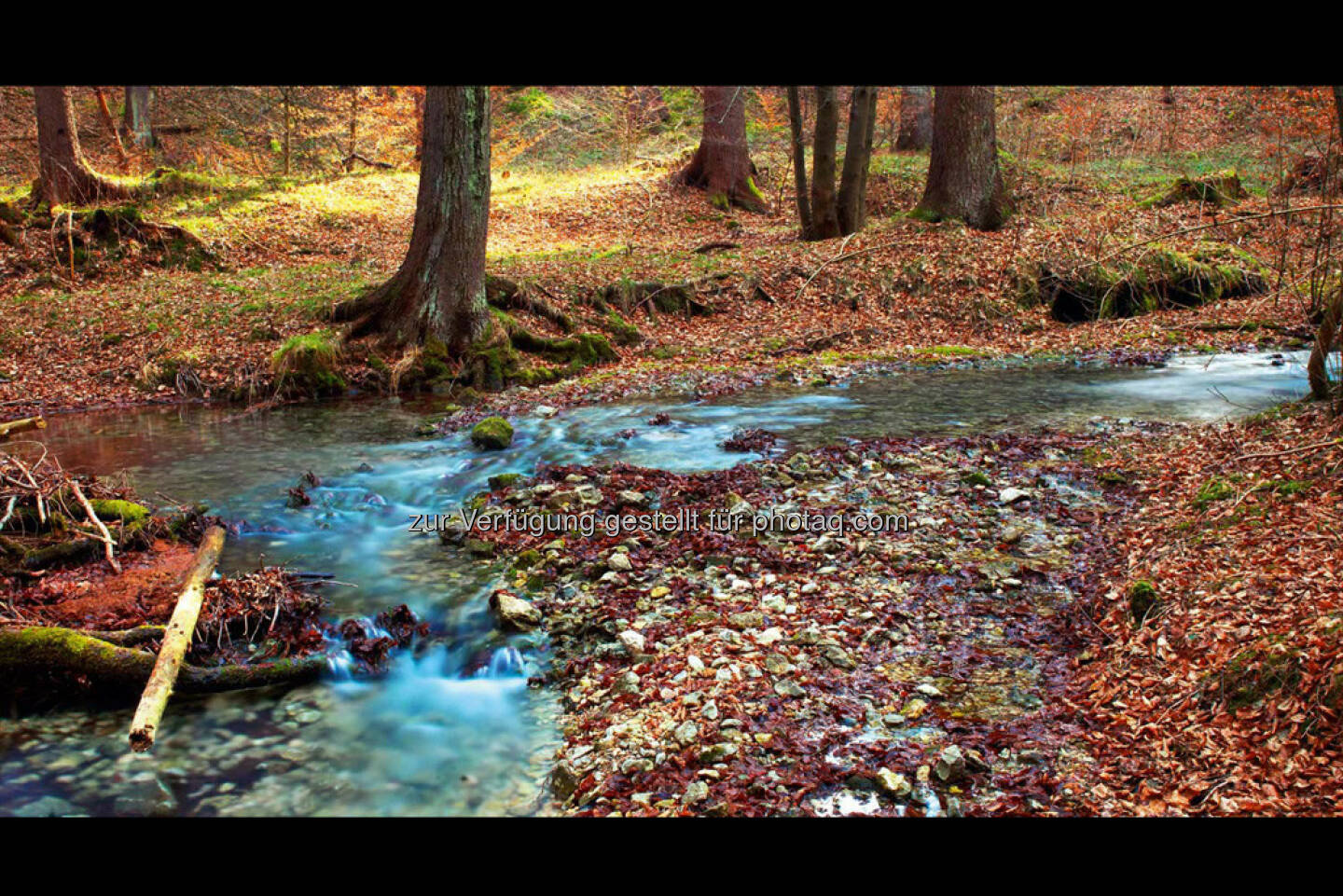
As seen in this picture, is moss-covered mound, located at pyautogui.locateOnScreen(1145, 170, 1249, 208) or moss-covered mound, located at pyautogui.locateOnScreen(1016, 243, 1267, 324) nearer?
moss-covered mound, located at pyautogui.locateOnScreen(1016, 243, 1267, 324)

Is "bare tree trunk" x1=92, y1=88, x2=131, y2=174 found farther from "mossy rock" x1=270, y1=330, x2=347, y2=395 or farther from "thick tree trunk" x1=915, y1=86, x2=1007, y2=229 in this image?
"thick tree trunk" x1=915, y1=86, x2=1007, y2=229

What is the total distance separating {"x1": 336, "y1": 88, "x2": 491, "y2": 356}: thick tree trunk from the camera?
14.6 m

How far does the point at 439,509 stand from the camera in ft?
31.6

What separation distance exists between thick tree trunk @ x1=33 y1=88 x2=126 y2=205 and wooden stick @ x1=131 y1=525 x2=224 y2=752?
679 inches

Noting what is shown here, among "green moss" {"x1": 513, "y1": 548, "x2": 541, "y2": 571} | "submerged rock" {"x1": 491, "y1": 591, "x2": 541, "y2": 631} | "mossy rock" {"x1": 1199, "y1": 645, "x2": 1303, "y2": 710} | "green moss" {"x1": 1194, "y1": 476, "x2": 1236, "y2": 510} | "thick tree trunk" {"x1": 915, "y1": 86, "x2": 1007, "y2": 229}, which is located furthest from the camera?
"thick tree trunk" {"x1": 915, "y1": 86, "x2": 1007, "y2": 229}

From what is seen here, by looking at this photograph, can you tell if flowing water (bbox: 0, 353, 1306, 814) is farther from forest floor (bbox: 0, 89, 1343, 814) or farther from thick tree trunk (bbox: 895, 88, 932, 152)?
thick tree trunk (bbox: 895, 88, 932, 152)

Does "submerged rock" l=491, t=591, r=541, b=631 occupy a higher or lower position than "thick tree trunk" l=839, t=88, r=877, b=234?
lower

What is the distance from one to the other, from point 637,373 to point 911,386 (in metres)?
4.74

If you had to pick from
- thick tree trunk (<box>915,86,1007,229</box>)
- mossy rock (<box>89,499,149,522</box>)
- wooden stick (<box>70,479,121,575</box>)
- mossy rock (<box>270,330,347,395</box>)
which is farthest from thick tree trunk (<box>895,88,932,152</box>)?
wooden stick (<box>70,479,121,575</box>)

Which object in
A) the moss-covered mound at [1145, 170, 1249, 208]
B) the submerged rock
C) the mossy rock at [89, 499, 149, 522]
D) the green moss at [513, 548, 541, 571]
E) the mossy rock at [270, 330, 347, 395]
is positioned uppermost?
the moss-covered mound at [1145, 170, 1249, 208]

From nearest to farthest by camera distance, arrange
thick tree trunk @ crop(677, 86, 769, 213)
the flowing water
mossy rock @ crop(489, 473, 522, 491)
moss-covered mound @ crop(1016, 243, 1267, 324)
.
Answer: the flowing water < mossy rock @ crop(489, 473, 522, 491) < moss-covered mound @ crop(1016, 243, 1267, 324) < thick tree trunk @ crop(677, 86, 769, 213)
